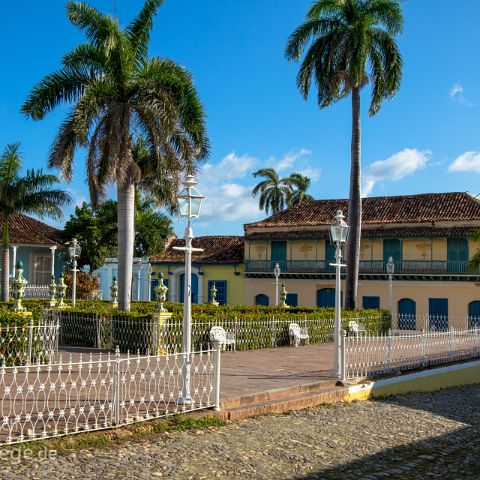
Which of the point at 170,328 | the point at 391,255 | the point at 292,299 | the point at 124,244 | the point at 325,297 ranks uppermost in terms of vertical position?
the point at 391,255

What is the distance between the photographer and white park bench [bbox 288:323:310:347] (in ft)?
58.9

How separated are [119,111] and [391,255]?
1999 cm

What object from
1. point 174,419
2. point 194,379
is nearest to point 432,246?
point 194,379

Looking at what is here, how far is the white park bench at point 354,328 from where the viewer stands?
61.7 ft

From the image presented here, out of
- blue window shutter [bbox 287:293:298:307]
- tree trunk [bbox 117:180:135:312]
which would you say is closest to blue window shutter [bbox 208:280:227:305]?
blue window shutter [bbox 287:293:298:307]

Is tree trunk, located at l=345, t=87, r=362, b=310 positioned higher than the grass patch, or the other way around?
tree trunk, located at l=345, t=87, r=362, b=310

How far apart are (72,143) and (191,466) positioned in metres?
12.8

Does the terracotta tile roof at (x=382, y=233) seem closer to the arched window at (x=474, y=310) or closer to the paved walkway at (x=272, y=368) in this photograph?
the arched window at (x=474, y=310)

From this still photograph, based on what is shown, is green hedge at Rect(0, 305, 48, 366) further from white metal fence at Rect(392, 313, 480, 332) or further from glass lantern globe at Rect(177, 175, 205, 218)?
white metal fence at Rect(392, 313, 480, 332)

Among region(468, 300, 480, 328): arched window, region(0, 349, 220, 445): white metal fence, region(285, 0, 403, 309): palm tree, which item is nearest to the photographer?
region(0, 349, 220, 445): white metal fence

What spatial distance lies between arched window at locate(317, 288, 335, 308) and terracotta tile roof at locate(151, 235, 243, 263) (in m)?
5.72

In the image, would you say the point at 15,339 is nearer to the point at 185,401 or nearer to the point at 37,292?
the point at 185,401

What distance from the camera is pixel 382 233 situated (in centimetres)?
3344

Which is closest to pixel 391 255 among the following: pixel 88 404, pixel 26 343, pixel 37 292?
pixel 37 292
